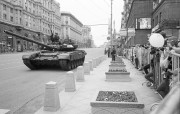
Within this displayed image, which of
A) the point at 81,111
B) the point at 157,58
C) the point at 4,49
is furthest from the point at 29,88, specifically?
the point at 4,49

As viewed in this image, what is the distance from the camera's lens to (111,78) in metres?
10.5

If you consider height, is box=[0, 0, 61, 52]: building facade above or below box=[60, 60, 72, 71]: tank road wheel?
above

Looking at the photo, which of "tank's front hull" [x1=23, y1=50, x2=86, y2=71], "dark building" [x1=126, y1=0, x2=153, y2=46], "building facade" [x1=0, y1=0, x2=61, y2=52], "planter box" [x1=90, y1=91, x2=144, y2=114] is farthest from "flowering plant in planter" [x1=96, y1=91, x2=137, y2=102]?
"building facade" [x1=0, y1=0, x2=61, y2=52]

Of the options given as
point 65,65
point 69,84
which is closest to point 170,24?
point 65,65

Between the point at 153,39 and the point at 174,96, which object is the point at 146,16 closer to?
the point at 153,39

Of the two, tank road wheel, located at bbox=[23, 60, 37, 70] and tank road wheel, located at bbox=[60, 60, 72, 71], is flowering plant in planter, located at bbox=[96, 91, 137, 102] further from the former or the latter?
tank road wheel, located at bbox=[23, 60, 37, 70]

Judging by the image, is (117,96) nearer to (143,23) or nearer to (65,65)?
(65,65)

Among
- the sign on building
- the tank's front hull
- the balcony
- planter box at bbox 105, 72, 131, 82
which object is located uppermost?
the sign on building

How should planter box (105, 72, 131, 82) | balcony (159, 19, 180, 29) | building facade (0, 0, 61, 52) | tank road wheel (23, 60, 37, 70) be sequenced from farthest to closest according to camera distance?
1. building facade (0, 0, 61, 52)
2. balcony (159, 19, 180, 29)
3. tank road wheel (23, 60, 37, 70)
4. planter box (105, 72, 131, 82)

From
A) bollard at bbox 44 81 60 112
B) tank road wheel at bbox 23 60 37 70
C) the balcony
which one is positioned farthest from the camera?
the balcony

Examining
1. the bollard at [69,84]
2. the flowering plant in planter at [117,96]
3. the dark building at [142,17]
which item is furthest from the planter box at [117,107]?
the dark building at [142,17]

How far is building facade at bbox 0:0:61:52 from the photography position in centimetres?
5324

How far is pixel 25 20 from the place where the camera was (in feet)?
221

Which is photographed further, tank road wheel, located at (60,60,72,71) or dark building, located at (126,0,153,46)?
dark building, located at (126,0,153,46)
